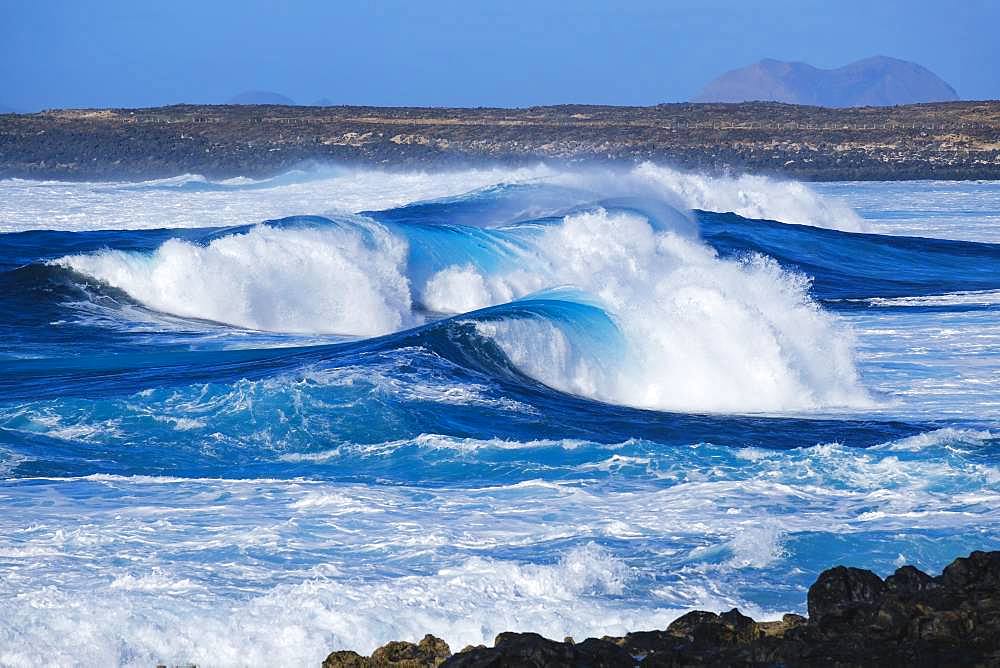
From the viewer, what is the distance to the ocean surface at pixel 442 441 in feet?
20.2

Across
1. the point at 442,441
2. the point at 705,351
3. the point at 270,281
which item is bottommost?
the point at 442,441

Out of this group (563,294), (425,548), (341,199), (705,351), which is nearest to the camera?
(425,548)

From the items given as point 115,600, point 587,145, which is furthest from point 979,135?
point 115,600

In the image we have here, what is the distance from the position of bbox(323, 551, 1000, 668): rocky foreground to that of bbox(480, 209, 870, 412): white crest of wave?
632 centimetres

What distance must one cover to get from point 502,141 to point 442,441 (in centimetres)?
6428

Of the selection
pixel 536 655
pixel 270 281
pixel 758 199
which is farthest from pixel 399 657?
pixel 758 199

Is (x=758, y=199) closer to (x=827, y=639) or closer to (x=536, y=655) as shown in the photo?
(x=827, y=639)

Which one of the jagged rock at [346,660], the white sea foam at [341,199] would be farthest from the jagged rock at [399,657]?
the white sea foam at [341,199]

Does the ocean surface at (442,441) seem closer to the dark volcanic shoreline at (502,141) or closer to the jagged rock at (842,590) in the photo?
the jagged rock at (842,590)

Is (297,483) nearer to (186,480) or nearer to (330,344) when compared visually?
(186,480)

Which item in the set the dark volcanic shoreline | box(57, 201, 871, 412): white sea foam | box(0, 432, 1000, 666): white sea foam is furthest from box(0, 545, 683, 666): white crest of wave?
the dark volcanic shoreline

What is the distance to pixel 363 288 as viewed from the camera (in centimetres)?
1823

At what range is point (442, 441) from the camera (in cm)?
959

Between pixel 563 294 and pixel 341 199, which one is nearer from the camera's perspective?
pixel 563 294
